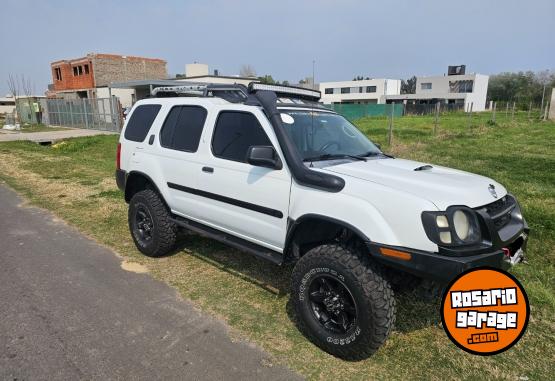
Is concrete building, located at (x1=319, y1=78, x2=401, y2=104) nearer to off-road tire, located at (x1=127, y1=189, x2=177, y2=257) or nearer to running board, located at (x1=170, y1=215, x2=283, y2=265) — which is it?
off-road tire, located at (x1=127, y1=189, x2=177, y2=257)

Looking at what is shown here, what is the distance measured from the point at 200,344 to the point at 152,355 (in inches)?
14.5

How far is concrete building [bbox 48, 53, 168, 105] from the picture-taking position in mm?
40688

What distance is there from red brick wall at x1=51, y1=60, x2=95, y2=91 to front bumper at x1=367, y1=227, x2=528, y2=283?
4492 centimetres

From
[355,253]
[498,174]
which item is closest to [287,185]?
[355,253]

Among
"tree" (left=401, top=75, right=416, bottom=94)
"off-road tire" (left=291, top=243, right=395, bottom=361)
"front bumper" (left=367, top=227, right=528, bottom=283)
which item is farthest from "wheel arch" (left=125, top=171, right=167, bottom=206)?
"tree" (left=401, top=75, right=416, bottom=94)

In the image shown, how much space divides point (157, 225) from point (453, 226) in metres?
3.32

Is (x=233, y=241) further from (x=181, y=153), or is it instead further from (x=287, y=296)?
(x=181, y=153)

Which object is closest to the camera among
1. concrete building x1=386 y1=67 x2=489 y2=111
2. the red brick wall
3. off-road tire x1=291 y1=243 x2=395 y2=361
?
off-road tire x1=291 y1=243 x2=395 y2=361

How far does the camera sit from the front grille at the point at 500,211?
281 cm

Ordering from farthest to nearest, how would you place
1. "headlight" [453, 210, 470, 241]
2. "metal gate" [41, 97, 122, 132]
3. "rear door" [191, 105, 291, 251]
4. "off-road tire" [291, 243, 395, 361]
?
"metal gate" [41, 97, 122, 132] < "rear door" [191, 105, 291, 251] < "off-road tire" [291, 243, 395, 361] < "headlight" [453, 210, 470, 241]

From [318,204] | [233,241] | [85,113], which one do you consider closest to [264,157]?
[318,204]

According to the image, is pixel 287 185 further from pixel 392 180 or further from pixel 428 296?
pixel 428 296

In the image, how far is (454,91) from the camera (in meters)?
78.8

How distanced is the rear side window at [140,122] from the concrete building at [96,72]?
35.5m
